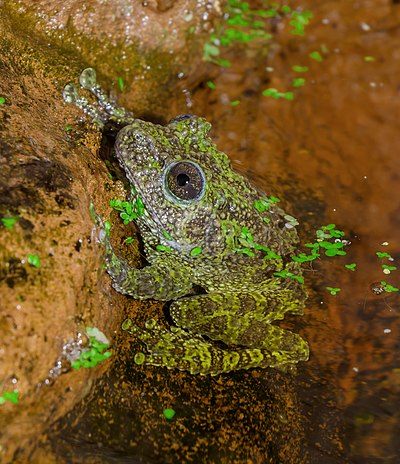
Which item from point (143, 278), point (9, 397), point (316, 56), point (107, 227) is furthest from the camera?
point (316, 56)

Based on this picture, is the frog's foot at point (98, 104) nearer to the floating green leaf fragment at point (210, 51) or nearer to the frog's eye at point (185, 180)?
the frog's eye at point (185, 180)

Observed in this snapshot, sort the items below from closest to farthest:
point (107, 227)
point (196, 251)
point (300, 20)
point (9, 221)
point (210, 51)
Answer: point (9, 221), point (107, 227), point (196, 251), point (210, 51), point (300, 20)

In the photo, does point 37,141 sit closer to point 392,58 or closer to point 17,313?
point 17,313

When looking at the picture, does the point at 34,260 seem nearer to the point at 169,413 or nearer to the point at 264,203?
the point at 169,413

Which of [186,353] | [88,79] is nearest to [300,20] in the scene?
[88,79]

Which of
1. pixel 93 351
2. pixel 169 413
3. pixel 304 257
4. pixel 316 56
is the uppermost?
pixel 316 56

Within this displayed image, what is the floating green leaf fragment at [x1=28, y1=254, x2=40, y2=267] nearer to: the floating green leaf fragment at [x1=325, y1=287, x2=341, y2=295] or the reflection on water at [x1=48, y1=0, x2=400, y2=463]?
the reflection on water at [x1=48, y1=0, x2=400, y2=463]

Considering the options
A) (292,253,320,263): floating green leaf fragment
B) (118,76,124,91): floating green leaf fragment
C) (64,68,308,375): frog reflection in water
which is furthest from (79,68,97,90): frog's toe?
(292,253,320,263): floating green leaf fragment
